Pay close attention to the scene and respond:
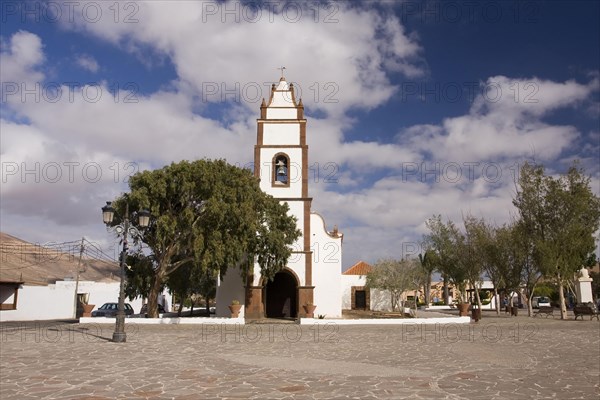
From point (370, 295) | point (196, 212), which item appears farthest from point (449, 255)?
point (196, 212)

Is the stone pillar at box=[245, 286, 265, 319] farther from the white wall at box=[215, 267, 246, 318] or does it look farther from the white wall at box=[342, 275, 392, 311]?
the white wall at box=[342, 275, 392, 311]

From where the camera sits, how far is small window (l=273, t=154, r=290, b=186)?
32.9 metres

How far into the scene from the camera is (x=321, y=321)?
1003 inches

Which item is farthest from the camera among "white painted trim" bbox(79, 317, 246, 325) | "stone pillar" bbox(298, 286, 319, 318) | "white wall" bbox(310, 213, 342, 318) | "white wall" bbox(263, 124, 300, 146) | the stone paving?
"white wall" bbox(263, 124, 300, 146)

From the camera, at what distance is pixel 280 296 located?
112 ft

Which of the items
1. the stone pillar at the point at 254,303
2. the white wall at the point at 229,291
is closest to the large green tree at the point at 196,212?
the stone pillar at the point at 254,303

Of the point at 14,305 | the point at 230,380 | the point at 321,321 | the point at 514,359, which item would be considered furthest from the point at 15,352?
the point at 14,305

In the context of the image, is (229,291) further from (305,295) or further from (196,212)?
(196,212)

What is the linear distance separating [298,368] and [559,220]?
81.7ft

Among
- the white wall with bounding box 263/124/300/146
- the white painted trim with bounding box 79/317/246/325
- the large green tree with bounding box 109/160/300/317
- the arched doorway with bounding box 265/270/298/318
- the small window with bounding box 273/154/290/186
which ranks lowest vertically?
the white painted trim with bounding box 79/317/246/325

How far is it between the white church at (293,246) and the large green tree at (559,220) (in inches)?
482

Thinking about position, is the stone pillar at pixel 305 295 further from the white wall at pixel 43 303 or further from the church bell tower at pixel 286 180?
the white wall at pixel 43 303

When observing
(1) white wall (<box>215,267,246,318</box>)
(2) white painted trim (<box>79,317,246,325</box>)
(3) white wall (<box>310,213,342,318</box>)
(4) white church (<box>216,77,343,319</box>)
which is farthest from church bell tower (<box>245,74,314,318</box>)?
(2) white painted trim (<box>79,317,246,325</box>)

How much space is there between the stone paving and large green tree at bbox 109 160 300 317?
689 centimetres
